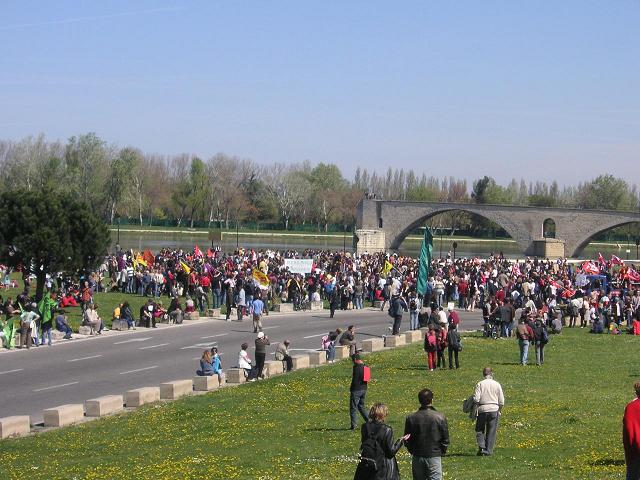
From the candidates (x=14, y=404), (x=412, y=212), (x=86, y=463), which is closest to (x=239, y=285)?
(x=14, y=404)

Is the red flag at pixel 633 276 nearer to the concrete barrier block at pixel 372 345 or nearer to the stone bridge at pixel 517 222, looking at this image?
the concrete barrier block at pixel 372 345

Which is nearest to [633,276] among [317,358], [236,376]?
[317,358]

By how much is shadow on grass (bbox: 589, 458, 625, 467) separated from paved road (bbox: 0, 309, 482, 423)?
1120 cm

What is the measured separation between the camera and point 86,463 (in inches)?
651

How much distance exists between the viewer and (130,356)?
31.9 metres

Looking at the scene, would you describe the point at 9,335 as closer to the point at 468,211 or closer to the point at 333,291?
the point at 333,291

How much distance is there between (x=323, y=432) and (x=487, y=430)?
12.2ft

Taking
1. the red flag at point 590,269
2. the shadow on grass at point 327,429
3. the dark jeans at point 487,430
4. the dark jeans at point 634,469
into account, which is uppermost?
the red flag at point 590,269

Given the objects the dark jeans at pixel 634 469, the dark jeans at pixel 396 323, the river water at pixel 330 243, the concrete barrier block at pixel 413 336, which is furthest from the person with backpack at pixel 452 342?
the river water at pixel 330 243

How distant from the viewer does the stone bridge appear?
12194 centimetres

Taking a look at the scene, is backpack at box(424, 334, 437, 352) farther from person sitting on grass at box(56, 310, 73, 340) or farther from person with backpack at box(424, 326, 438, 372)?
person sitting on grass at box(56, 310, 73, 340)

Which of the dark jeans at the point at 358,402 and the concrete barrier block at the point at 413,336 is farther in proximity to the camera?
the concrete barrier block at the point at 413,336

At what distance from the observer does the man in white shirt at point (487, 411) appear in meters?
15.7

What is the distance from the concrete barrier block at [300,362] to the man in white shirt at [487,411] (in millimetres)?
13822
